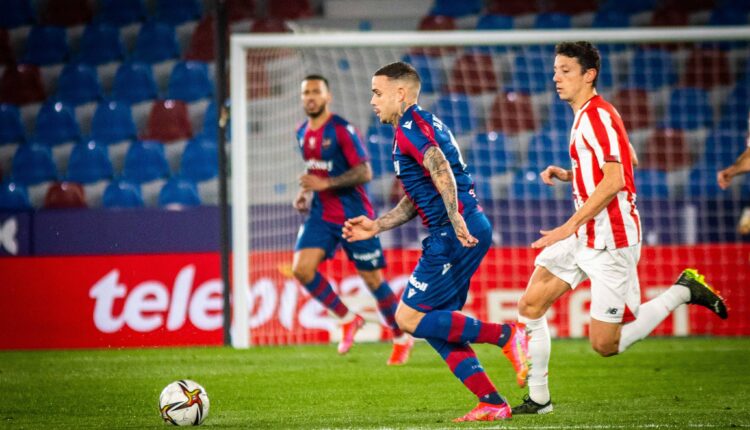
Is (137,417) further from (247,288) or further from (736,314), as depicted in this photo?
(736,314)

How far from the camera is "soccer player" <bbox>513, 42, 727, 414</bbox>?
222 inches

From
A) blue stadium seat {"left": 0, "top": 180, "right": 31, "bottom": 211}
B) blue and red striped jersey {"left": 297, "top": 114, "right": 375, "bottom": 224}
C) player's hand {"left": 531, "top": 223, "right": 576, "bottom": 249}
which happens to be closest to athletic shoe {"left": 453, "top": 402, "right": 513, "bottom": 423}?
player's hand {"left": 531, "top": 223, "right": 576, "bottom": 249}

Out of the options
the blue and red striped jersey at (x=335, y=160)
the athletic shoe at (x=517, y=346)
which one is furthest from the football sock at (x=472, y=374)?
the blue and red striped jersey at (x=335, y=160)

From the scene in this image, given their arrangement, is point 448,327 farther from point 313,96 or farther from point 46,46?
point 46,46

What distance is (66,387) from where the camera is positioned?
288 inches

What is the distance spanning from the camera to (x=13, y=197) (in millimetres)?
12141

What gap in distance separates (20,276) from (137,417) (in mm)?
4912

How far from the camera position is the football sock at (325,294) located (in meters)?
9.13

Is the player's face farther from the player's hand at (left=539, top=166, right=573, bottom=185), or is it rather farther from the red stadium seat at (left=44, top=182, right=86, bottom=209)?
the red stadium seat at (left=44, top=182, right=86, bottom=209)

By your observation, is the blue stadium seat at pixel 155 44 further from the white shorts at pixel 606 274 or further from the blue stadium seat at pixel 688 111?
the white shorts at pixel 606 274

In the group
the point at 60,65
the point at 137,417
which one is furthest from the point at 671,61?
the point at 137,417

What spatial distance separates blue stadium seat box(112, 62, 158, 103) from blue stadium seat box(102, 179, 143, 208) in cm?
146

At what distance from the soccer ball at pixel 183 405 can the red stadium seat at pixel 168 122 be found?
7727 millimetres

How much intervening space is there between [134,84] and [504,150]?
454 centimetres
